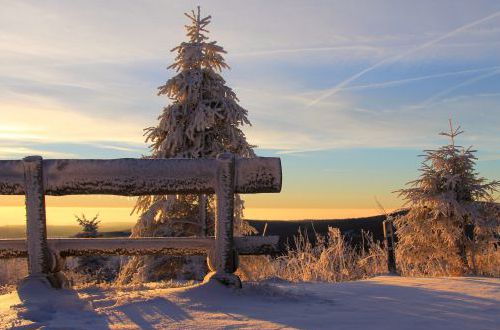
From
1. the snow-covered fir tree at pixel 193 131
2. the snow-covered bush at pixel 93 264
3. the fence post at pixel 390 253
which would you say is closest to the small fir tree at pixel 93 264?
the snow-covered bush at pixel 93 264

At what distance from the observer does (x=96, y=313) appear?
4.42m

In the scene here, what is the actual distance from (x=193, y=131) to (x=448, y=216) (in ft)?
21.4

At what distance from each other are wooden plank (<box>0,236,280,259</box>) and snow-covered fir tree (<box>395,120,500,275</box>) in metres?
7.37

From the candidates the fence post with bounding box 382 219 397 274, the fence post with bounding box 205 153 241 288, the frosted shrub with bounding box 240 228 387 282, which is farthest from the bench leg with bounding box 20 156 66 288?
the fence post with bounding box 382 219 397 274

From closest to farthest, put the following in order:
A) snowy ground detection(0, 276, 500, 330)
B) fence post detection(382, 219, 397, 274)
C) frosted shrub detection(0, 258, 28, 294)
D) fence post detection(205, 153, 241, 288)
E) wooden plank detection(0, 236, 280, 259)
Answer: snowy ground detection(0, 276, 500, 330) < fence post detection(205, 153, 241, 288) < wooden plank detection(0, 236, 280, 259) < fence post detection(382, 219, 397, 274) < frosted shrub detection(0, 258, 28, 294)

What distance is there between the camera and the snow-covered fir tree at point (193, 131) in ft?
39.2

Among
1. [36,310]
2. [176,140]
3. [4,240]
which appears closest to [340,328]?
[36,310]

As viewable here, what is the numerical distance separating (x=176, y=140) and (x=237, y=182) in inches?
252

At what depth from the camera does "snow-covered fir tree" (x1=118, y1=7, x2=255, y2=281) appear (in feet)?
39.2

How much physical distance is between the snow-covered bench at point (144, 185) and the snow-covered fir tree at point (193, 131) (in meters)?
5.91

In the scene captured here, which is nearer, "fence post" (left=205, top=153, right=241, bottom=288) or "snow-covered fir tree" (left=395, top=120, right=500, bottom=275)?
"fence post" (left=205, top=153, right=241, bottom=288)

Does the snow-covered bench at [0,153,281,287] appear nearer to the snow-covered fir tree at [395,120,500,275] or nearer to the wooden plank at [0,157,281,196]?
the wooden plank at [0,157,281,196]

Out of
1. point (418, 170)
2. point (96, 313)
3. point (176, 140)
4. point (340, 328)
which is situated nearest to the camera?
point (340, 328)

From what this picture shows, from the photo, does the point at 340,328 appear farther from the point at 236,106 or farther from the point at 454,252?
the point at 454,252
